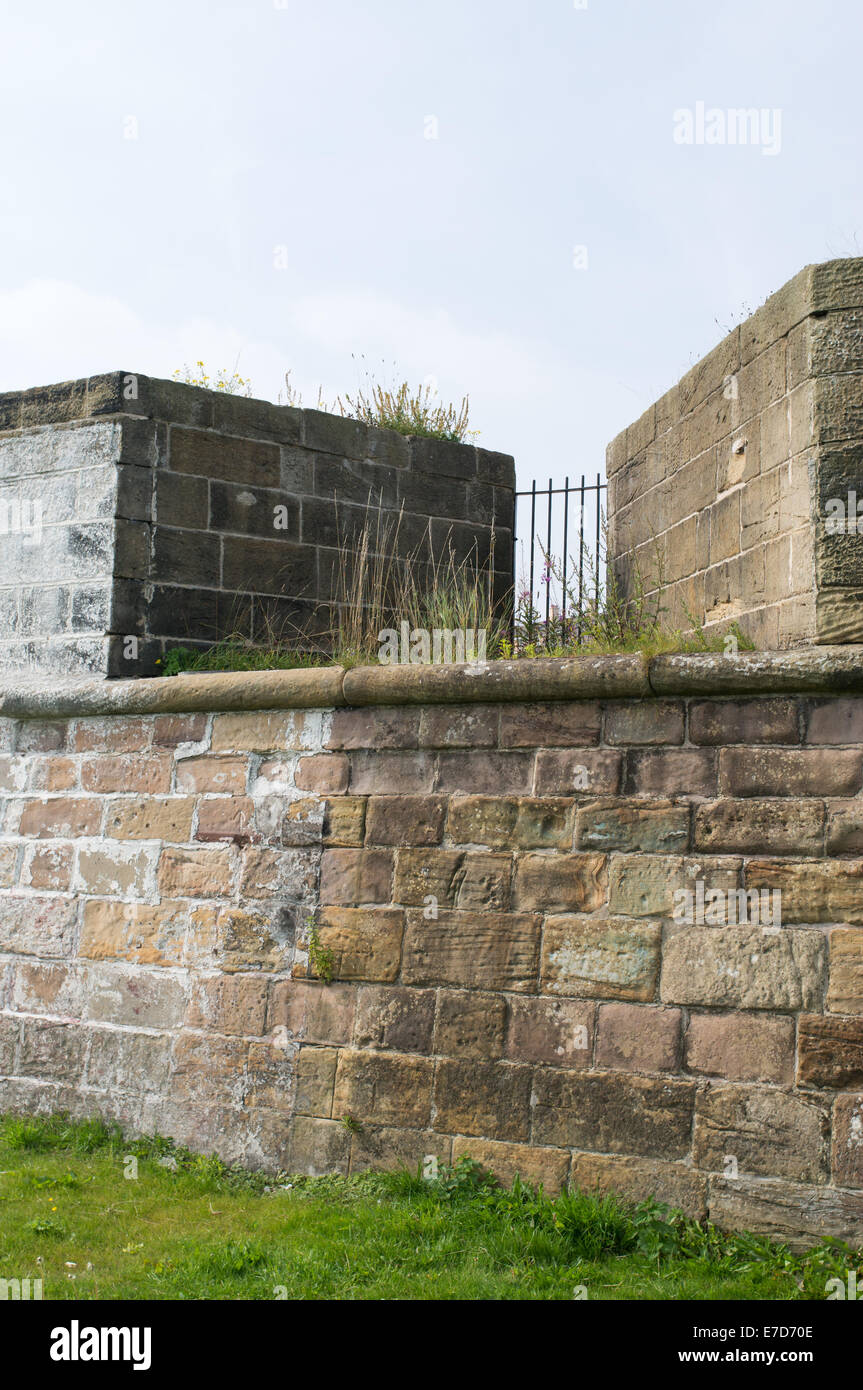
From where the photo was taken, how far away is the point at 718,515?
5391mm

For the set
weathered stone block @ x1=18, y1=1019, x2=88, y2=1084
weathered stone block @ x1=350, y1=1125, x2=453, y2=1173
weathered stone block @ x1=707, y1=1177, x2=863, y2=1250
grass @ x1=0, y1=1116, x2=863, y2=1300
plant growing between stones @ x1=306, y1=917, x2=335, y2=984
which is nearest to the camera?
grass @ x1=0, y1=1116, x2=863, y2=1300

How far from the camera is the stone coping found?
4387 mm

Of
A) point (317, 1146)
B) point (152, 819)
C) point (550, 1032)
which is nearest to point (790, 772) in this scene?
point (550, 1032)

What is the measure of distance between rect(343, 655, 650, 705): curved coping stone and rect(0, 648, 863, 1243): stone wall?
12mm

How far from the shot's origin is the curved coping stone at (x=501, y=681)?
15.3 feet

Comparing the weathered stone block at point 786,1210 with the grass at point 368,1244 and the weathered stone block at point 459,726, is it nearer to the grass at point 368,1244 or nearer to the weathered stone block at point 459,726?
the grass at point 368,1244

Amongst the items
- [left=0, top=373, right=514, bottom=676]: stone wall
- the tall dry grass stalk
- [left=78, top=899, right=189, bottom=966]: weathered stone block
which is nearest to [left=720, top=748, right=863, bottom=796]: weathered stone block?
the tall dry grass stalk

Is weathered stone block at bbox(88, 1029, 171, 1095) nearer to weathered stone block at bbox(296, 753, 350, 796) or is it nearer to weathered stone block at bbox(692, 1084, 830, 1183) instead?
weathered stone block at bbox(296, 753, 350, 796)

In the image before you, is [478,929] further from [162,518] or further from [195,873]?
[162,518]

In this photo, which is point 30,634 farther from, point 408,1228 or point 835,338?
point 835,338

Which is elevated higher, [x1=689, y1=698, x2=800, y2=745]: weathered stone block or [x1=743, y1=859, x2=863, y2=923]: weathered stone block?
[x1=689, y1=698, x2=800, y2=745]: weathered stone block

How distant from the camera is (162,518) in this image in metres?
6.28

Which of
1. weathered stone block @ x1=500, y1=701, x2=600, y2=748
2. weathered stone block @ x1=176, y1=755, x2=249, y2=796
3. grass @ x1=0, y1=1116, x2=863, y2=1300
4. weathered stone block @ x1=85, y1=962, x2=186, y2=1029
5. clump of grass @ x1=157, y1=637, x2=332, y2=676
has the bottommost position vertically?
grass @ x1=0, y1=1116, x2=863, y2=1300
